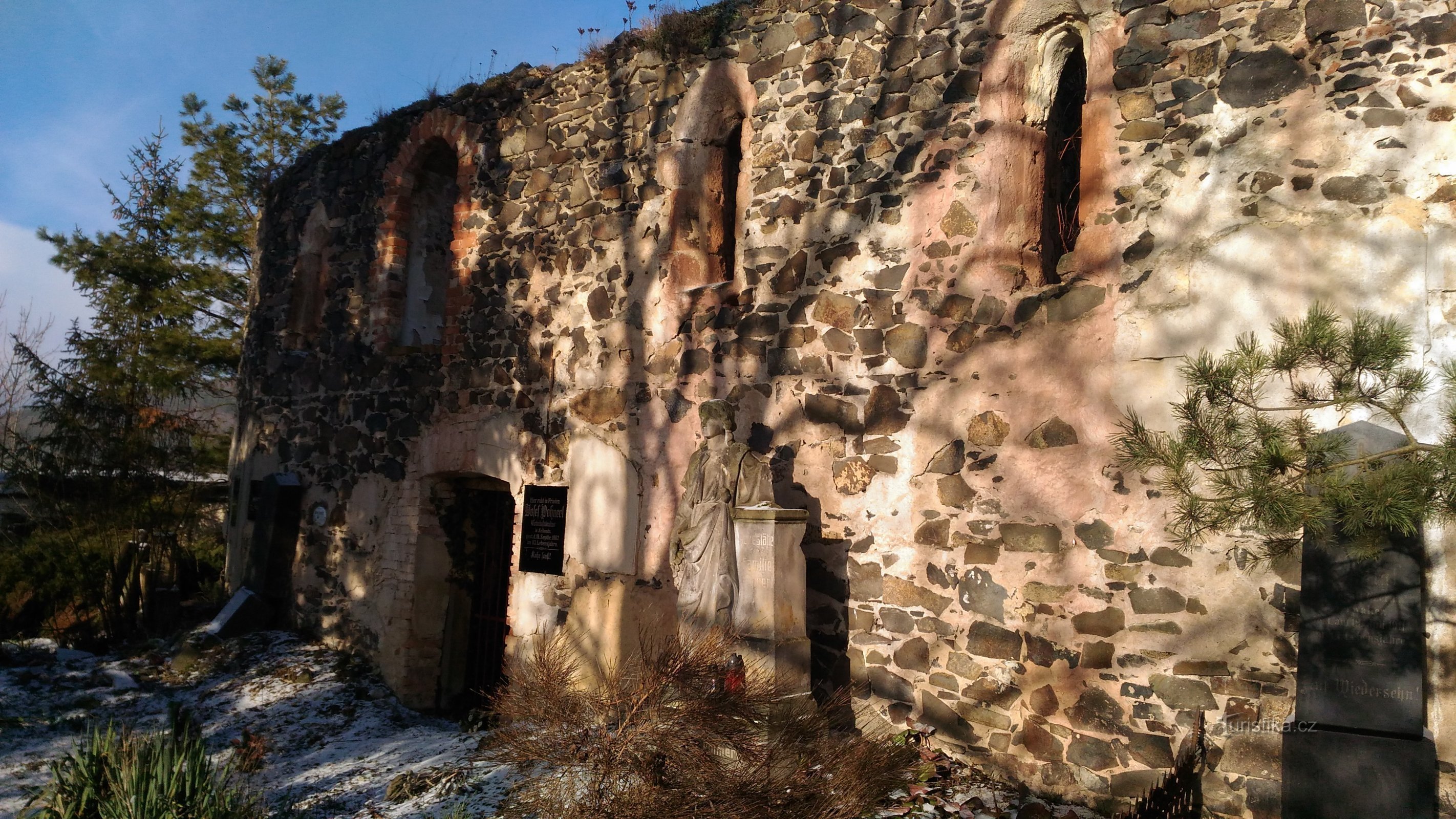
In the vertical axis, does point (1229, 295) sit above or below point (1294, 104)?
below

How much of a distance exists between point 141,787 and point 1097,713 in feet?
16.7

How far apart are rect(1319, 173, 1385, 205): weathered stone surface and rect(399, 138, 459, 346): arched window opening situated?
7775 millimetres

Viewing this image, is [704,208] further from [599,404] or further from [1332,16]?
[1332,16]

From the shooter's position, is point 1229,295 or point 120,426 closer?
point 1229,295

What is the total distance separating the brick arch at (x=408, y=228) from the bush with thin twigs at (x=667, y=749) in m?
5.18

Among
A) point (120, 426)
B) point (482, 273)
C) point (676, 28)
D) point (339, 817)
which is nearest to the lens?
point (339, 817)

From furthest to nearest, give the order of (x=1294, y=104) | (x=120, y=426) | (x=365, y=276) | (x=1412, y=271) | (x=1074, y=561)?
(x=120, y=426)
(x=365, y=276)
(x=1074, y=561)
(x=1294, y=104)
(x=1412, y=271)

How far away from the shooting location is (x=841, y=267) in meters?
6.46

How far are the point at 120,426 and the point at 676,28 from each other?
807 cm

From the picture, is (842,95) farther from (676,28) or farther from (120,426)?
(120,426)

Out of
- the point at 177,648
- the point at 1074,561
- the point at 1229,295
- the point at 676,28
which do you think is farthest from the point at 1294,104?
the point at 177,648

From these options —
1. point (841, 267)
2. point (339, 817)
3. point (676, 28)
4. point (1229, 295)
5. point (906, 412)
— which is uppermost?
point (676, 28)

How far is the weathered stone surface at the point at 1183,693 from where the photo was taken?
4781mm

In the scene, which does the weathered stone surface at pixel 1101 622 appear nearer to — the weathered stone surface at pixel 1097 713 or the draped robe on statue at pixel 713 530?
the weathered stone surface at pixel 1097 713
